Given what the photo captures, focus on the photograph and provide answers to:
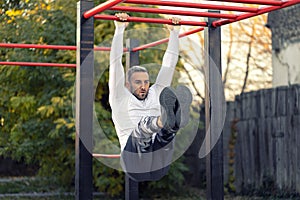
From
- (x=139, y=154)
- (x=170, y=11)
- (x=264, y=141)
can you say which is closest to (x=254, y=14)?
(x=170, y=11)

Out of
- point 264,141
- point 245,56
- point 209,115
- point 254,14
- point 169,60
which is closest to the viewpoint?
point 254,14

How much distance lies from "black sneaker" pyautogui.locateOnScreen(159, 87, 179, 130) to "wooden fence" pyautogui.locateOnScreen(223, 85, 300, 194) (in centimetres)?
406

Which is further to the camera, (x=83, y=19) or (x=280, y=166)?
(x=280, y=166)

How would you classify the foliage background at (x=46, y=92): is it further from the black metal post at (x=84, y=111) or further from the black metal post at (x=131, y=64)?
the black metal post at (x=84, y=111)

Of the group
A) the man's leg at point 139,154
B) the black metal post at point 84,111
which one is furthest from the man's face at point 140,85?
the black metal post at point 84,111

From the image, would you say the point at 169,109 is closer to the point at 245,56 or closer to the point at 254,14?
the point at 254,14

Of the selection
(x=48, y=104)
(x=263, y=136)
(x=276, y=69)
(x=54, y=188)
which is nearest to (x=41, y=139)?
(x=48, y=104)

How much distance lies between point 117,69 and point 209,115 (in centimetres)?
79

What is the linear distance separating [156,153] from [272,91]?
4.08 meters

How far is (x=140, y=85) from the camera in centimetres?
453

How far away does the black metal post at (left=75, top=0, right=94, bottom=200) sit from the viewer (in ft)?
13.1

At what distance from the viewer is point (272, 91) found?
8.06 meters

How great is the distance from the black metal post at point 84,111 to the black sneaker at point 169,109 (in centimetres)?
52

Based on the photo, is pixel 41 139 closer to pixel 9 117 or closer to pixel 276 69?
pixel 9 117
